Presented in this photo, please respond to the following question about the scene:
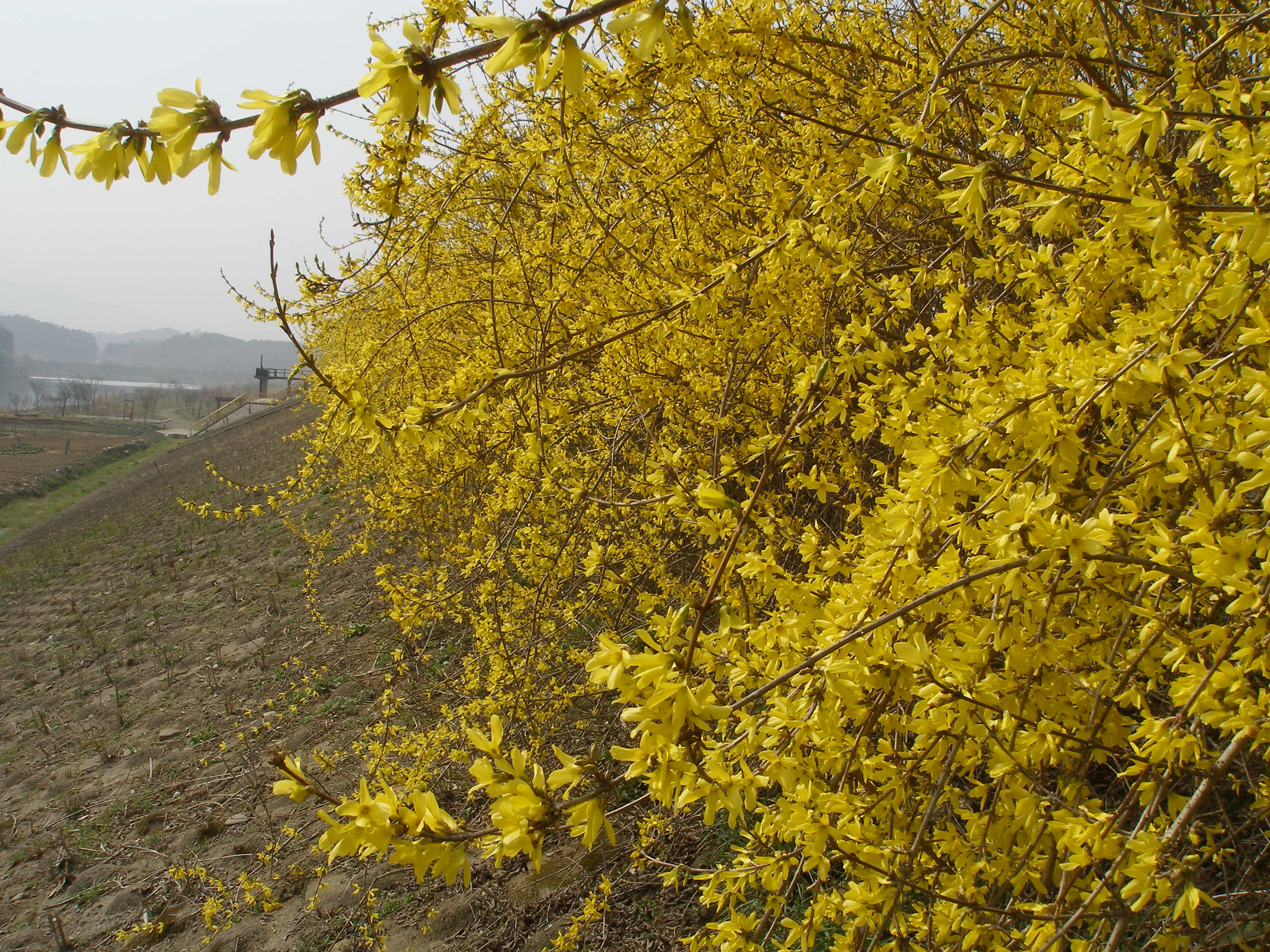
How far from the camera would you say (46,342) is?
153250 millimetres

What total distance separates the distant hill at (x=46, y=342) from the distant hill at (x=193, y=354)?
232 inches

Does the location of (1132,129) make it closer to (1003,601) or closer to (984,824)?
(1003,601)

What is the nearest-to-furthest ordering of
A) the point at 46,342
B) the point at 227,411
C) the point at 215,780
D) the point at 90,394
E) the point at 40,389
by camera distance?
the point at 215,780, the point at 227,411, the point at 90,394, the point at 40,389, the point at 46,342

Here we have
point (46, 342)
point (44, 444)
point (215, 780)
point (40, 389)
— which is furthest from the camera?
point (46, 342)

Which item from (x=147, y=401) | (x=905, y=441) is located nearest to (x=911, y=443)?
(x=905, y=441)

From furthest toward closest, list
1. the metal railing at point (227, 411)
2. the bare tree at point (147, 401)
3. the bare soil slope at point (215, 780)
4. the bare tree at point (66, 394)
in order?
the bare tree at point (147, 401), the bare tree at point (66, 394), the metal railing at point (227, 411), the bare soil slope at point (215, 780)

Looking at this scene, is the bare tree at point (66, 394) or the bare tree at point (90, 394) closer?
the bare tree at point (66, 394)

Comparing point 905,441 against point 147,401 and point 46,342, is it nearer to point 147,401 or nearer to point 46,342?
point 147,401

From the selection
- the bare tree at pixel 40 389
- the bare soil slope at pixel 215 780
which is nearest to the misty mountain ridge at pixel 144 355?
the bare tree at pixel 40 389

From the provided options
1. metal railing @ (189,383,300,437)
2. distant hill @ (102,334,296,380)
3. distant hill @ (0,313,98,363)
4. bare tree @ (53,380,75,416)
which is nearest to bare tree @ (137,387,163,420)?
bare tree @ (53,380,75,416)

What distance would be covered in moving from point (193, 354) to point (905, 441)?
200888mm

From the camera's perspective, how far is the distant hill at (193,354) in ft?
502

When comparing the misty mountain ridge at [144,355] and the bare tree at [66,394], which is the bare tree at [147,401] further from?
the misty mountain ridge at [144,355]

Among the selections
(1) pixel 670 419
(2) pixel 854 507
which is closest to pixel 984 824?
(2) pixel 854 507
